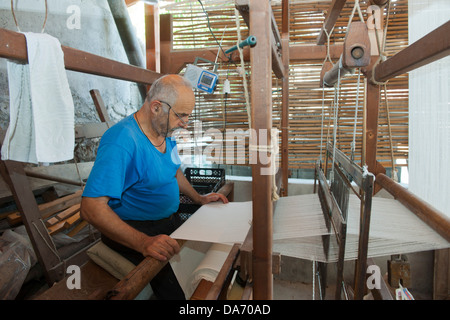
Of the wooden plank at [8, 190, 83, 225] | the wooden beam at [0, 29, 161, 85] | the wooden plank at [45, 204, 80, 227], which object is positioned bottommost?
the wooden plank at [45, 204, 80, 227]

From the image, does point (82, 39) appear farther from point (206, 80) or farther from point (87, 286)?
point (87, 286)

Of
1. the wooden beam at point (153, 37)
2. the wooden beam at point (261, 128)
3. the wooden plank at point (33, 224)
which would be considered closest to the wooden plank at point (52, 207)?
the wooden plank at point (33, 224)

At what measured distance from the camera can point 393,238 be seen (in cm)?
114

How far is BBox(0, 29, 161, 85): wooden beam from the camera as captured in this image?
0.97 m

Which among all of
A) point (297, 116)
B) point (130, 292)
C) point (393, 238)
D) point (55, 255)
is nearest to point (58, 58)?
point (130, 292)

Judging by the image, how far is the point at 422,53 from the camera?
993 millimetres

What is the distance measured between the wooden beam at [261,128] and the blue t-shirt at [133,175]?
2.40 ft

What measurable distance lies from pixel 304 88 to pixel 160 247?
112 inches

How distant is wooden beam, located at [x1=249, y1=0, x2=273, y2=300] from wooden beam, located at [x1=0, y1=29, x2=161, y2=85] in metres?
0.86

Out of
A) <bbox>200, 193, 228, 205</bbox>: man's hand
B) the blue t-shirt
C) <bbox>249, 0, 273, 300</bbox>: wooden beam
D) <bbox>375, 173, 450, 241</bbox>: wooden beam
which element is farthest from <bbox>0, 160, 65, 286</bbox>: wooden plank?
<bbox>375, 173, 450, 241</bbox>: wooden beam

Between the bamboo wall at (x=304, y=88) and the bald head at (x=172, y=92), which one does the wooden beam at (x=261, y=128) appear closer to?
the bald head at (x=172, y=92)

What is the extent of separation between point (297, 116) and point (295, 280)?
1938 mm

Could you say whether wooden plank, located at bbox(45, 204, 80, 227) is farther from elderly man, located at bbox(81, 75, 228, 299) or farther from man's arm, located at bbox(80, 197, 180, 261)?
man's arm, located at bbox(80, 197, 180, 261)

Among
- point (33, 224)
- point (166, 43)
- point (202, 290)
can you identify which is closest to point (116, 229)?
point (202, 290)
